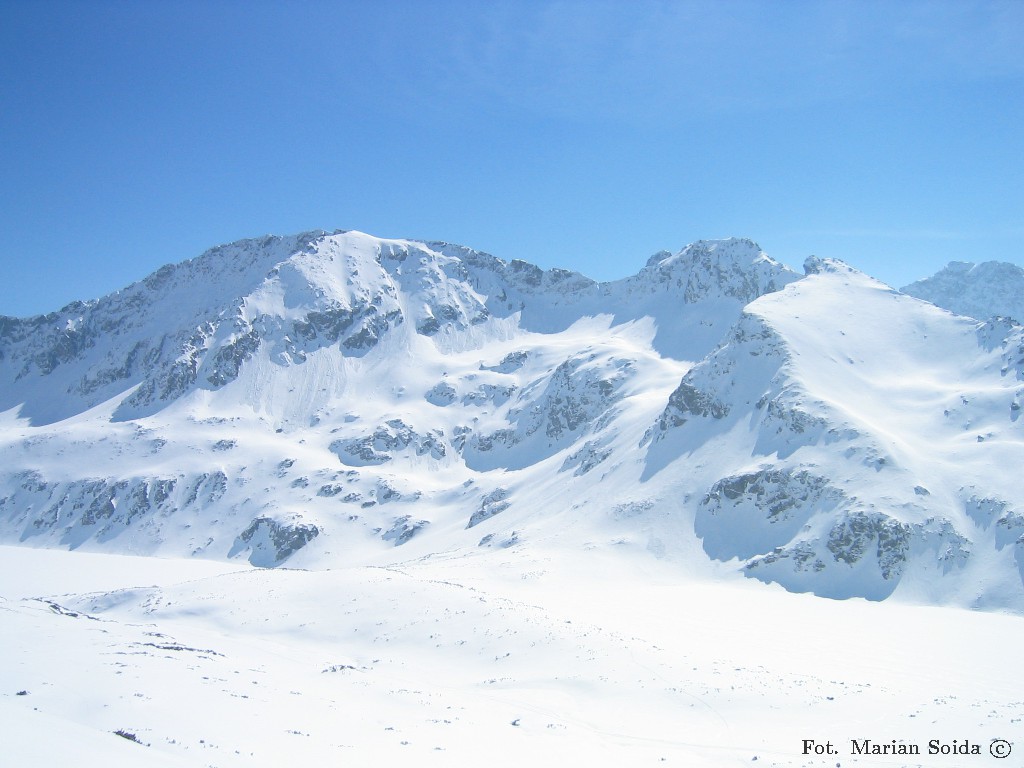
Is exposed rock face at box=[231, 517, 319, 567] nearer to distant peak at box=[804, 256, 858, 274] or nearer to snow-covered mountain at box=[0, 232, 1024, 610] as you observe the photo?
snow-covered mountain at box=[0, 232, 1024, 610]

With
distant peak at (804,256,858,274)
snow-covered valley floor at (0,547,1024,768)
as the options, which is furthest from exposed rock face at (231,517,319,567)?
distant peak at (804,256,858,274)

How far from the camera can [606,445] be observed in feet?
400

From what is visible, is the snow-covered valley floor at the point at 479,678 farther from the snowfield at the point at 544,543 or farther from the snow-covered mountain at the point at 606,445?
the snow-covered mountain at the point at 606,445

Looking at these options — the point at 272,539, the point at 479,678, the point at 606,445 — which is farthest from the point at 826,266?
the point at 479,678

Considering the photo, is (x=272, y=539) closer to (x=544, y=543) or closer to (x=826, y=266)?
(x=544, y=543)

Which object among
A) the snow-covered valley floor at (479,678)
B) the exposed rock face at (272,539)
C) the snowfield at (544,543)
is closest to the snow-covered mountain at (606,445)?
the exposed rock face at (272,539)

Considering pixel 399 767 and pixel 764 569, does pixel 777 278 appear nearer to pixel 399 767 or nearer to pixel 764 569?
pixel 764 569

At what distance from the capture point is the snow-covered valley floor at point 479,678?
2155cm

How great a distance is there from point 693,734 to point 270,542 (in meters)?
118

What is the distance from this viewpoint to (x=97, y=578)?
9462cm

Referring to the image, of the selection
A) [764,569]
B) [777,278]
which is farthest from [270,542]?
[777,278]

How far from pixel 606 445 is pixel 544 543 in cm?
3509

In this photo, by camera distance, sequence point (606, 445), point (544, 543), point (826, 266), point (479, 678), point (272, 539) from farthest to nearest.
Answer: point (826, 266) → point (272, 539) → point (606, 445) → point (544, 543) → point (479, 678)

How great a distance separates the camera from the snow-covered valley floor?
2155cm
